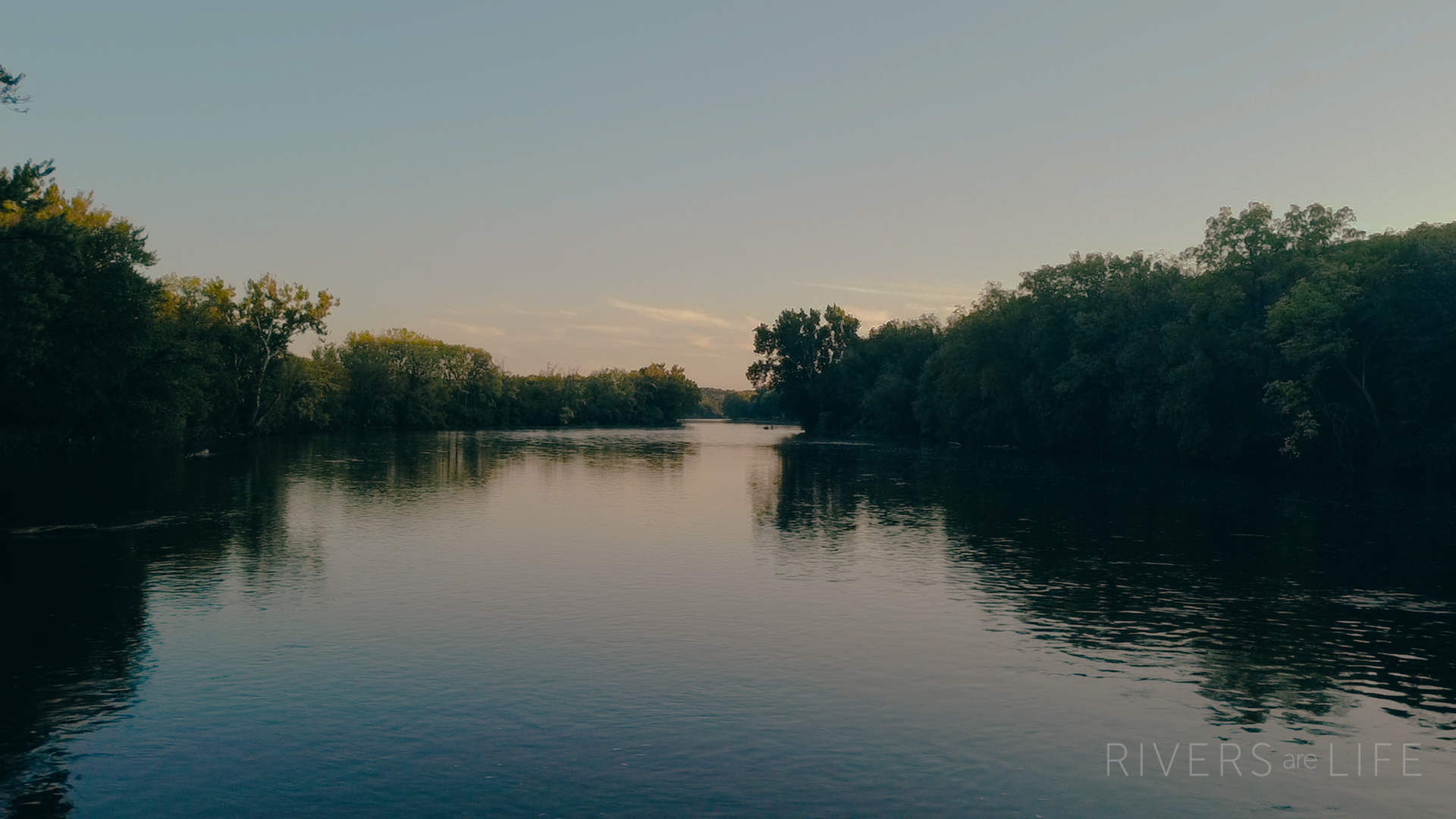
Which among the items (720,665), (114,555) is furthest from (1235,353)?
(114,555)

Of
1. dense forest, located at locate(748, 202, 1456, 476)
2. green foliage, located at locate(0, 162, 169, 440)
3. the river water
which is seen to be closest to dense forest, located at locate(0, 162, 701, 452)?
green foliage, located at locate(0, 162, 169, 440)

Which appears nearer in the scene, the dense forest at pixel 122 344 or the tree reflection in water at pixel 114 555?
the tree reflection in water at pixel 114 555

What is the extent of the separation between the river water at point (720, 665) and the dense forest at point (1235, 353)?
22339 millimetres

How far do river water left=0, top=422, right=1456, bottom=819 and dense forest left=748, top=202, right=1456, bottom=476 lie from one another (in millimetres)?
22339

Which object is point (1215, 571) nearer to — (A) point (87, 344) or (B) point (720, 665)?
(B) point (720, 665)

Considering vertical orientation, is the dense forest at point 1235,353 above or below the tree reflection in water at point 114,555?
above

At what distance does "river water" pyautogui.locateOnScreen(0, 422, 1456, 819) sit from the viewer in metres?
13.6

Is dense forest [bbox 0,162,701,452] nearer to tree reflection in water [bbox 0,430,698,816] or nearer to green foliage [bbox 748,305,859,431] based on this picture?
tree reflection in water [bbox 0,430,698,816]

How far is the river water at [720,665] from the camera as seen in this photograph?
44.6 feet

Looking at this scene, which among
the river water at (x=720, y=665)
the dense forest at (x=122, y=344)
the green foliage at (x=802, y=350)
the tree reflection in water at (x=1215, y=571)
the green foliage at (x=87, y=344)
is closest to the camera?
the river water at (x=720, y=665)

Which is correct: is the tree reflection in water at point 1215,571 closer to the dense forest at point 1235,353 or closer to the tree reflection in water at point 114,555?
the dense forest at point 1235,353

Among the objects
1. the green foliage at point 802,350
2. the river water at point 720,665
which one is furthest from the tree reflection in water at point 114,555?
the green foliage at point 802,350

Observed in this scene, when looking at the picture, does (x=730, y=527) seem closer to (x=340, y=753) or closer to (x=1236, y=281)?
(x=340, y=753)

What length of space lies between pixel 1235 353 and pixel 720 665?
67.0 m
